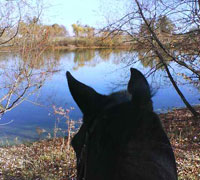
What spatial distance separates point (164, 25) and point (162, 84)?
2.61 m

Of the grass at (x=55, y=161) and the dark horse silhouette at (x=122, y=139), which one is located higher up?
the dark horse silhouette at (x=122, y=139)

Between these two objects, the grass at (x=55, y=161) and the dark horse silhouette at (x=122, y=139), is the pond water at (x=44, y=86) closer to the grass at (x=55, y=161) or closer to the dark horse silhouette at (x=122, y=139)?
the grass at (x=55, y=161)

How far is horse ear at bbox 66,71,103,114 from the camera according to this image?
1.04m

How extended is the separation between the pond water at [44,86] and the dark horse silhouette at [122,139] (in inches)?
110

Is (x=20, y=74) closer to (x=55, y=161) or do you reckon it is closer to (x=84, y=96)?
(x=55, y=161)

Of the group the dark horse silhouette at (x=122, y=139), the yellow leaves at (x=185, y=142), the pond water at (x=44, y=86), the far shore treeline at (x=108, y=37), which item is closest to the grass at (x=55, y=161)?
the yellow leaves at (x=185, y=142)

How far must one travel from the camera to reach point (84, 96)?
1.05 metres

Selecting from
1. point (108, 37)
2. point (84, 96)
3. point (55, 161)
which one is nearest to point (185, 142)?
point (55, 161)

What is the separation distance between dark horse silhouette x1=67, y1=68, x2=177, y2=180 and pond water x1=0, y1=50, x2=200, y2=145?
9.21ft

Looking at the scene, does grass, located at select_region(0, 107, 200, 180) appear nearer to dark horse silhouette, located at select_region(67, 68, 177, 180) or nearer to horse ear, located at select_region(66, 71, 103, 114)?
dark horse silhouette, located at select_region(67, 68, 177, 180)

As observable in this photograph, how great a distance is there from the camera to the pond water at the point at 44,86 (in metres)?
6.89

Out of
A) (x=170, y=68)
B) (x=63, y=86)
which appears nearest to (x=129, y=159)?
(x=170, y=68)

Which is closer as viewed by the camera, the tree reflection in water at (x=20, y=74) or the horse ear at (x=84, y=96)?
the horse ear at (x=84, y=96)

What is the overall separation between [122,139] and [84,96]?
0.30 metres
